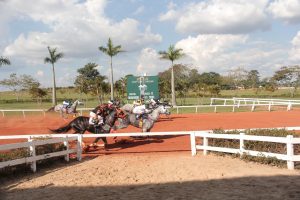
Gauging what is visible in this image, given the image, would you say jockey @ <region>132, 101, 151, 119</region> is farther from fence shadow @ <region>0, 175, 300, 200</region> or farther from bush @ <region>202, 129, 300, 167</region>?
fence shadow @ <region>0, 175, 300, 200</region>

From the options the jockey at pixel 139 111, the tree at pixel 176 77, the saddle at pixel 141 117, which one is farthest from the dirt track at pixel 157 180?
the tree at pixel 176 77

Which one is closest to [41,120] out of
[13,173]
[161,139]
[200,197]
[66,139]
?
[161,139]

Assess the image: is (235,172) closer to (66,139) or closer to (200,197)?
(200,197)

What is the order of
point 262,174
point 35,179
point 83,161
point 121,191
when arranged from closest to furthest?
point 121,191, point 262,174, point 35,179, point 83,161

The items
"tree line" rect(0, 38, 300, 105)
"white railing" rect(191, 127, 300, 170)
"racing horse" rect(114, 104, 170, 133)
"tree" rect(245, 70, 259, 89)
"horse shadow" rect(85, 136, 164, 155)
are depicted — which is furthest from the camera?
"tree" rect(245, 70, 259, 89)

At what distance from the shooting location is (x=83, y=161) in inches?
522

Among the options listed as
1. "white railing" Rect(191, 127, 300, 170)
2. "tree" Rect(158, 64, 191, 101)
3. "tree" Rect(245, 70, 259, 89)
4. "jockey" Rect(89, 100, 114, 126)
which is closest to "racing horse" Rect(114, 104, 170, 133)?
"jockey" Rect(89, 100, 114, 126)

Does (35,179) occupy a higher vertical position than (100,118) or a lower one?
lower

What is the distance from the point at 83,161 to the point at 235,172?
516 cm

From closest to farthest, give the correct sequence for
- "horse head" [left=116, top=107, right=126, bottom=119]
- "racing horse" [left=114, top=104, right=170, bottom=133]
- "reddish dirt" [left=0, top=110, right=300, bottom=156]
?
"reddish dirt" [left=0, top=110, right=300, bottom=156], "horse head" [left=116, top=107, right=126, bottom=119], "racing horse" [left=114, top=104, right=170, bottom=133]

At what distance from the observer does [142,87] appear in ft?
96.7

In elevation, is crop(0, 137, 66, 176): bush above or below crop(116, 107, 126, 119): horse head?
below

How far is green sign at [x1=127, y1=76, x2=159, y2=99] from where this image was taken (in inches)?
1161

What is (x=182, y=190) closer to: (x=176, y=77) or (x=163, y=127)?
(x=163, y=127)
